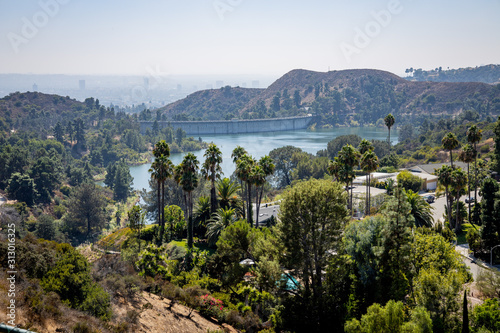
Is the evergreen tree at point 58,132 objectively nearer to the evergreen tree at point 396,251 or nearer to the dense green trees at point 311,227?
the dense green trees at point 311,227

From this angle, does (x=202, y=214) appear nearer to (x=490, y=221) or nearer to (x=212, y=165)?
(x=212, y=165)

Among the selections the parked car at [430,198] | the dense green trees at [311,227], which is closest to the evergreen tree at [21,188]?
the dense green trees at [311,227]

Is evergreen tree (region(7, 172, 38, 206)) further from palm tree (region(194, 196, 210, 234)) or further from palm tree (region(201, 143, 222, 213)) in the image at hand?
palm tree (region(201, 143, 222, 213))

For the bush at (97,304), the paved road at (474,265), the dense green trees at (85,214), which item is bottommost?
the dense green trees at (85,214)

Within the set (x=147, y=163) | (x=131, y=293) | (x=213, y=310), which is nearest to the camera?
(x=131, y=293)

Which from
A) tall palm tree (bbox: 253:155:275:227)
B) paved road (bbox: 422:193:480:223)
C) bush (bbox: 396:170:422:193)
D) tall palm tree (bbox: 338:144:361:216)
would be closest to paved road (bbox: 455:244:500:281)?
paved road (bbox: 422:193:480:223)

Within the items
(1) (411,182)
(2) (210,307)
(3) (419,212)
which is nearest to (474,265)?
(3) (419,212)

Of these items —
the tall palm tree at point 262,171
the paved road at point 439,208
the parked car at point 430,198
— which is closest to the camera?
the tall palm tree at point 262,171

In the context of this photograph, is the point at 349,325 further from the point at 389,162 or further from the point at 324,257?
the point at 389,162

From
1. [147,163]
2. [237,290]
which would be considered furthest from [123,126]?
[237,290]

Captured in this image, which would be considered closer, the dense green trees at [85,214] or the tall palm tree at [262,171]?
the tall palm tree at [262,171]

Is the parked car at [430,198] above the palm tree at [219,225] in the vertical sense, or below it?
below
